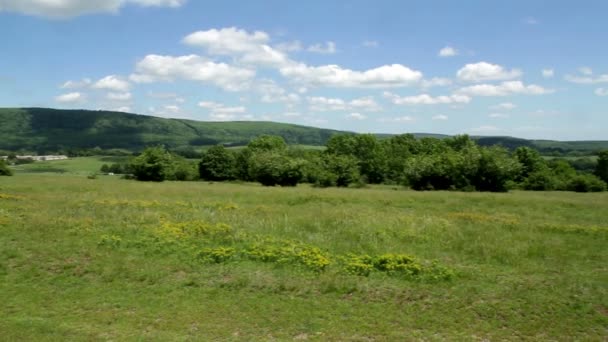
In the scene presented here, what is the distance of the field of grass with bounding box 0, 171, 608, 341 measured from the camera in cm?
882

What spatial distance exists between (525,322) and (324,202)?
893 inches

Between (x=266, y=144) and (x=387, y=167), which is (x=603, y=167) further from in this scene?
(x=266, y=144)

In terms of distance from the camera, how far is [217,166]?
8431 cm

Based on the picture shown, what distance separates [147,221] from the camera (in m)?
18.1

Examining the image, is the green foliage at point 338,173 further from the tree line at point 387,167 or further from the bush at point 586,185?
the bush at point 586,185

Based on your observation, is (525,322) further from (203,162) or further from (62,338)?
(203,162)

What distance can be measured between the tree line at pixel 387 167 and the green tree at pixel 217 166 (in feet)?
0.65

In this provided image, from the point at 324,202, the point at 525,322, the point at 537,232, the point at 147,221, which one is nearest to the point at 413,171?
the point at 324,202

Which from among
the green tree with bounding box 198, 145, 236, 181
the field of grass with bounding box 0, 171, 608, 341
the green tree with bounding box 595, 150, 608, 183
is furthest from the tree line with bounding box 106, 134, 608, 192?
the field of grass with bounding box 0, 171, 608, 341

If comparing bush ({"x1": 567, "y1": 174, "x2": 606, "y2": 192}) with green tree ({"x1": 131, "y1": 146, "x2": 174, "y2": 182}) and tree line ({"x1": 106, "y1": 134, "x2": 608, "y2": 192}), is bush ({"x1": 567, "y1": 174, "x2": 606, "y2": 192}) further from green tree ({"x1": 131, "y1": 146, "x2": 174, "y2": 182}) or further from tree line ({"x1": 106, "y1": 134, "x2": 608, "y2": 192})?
green tree ({"x1": 131, "y1": 146, "x2": 174, "y2": 182})

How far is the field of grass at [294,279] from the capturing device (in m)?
8.82

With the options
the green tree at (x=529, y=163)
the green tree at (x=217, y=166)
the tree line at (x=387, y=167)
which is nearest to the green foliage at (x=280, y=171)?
the tree line at (x=387, y=167)

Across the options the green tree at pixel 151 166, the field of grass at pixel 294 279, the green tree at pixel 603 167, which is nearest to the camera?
the field of grass at pixel 294 279

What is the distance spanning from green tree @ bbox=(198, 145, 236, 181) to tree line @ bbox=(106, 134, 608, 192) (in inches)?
7.8
